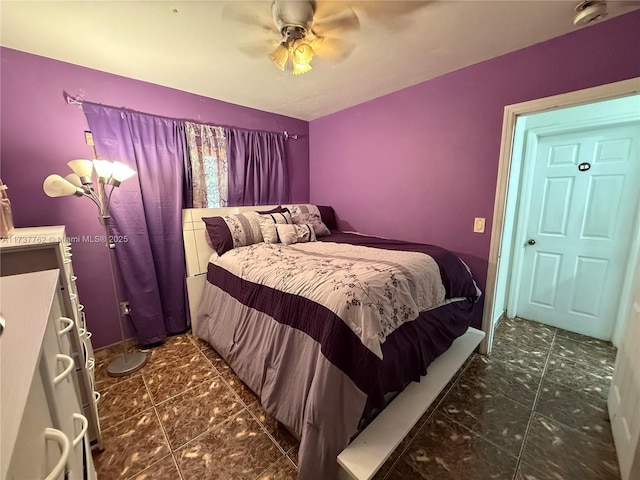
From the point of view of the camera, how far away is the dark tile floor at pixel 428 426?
135cm

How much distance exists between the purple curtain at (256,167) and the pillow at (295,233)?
77 cm

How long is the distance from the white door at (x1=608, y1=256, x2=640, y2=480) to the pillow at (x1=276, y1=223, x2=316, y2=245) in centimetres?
228

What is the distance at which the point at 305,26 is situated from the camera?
58.6 inches

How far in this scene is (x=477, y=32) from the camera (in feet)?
5.74

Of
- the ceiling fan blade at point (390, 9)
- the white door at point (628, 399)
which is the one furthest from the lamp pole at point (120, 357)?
the white door at point (628, 399)

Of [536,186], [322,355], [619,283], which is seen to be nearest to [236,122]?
[322,355]

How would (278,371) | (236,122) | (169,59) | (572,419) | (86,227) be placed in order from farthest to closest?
(236,122), (86,227), (169,59), (572,419), (278,371)

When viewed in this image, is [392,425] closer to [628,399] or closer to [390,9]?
[628,399]

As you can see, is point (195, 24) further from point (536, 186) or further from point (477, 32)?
point (536, 186)

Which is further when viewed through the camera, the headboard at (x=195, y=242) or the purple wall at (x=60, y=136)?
the headboard at (x=195, y=242)

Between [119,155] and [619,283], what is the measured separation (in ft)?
15.1

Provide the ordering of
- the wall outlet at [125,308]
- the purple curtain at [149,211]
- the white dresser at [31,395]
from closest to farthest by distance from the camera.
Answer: the white dresser at [31,395]
the purple curtain at [149,211]
the wall outlet at [125,308]

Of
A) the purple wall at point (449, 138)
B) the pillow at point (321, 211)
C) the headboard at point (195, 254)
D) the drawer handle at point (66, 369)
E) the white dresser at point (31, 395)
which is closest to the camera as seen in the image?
the white dresser at point (31, 395)

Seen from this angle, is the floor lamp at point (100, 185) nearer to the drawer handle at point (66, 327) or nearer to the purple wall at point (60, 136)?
the purple wall at point (60, 136)
